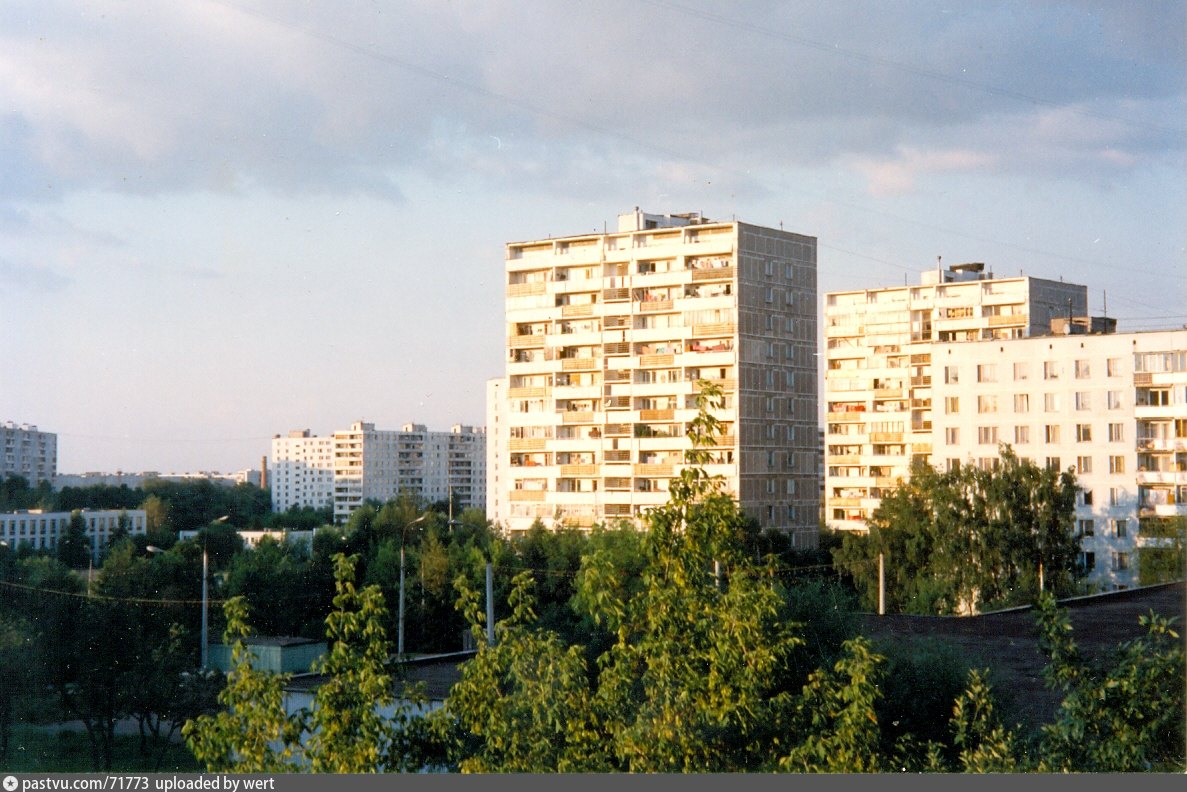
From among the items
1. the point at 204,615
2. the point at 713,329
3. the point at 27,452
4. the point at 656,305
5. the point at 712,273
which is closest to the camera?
the point at 27,452

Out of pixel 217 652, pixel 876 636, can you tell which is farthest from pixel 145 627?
pixel 876 636

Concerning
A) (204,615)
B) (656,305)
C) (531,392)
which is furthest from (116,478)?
(656,305)

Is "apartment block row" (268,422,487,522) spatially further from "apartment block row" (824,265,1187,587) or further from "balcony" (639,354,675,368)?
"apartment block row" (824,265,1187,587)

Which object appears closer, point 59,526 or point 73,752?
point 73,752

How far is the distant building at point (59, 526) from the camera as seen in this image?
1634cm

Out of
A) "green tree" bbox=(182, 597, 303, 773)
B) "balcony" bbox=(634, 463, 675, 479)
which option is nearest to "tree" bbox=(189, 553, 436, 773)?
"green tree" bbox=(182, 597, 303, 773)

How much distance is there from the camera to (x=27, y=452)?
51.1 feet

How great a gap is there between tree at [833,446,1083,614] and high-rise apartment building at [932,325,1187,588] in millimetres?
715

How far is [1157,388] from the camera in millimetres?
19391

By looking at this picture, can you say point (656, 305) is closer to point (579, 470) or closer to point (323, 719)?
point (579, 470)

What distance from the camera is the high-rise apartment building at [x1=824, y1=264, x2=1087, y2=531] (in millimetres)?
36281

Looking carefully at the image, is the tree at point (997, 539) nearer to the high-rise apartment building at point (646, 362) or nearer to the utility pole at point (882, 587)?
the utility pole at point (882, 587)

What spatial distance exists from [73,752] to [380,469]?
21.6 meters

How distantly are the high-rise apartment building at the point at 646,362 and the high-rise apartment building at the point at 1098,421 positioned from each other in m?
4.69
